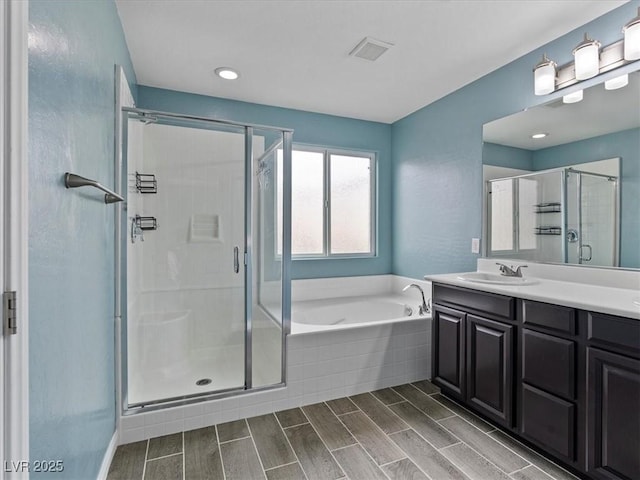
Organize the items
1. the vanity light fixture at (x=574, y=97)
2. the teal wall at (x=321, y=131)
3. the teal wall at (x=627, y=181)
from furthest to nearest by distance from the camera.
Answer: the teal wall at (x=321, y=131) → the vanity light fixture at (x=574, y=97) → the teal wall at (x=627, y=181)

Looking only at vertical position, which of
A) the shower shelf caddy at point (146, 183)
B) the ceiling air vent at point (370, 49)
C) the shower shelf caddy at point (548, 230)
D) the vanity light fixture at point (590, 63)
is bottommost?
the shower shelf caddy at point (548, 230)

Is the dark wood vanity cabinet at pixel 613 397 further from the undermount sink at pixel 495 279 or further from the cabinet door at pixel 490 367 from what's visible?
the undermount sink at pixel 495 279

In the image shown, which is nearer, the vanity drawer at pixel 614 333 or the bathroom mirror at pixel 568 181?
the vanity drawer at pixel 614 333

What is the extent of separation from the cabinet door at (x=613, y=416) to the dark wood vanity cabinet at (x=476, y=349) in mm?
410

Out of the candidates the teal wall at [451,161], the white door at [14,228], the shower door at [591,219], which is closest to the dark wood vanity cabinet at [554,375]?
the shower door at [591,219]

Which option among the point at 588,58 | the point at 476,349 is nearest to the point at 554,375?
the point at 476,349

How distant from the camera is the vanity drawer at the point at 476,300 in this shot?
1.93 meters

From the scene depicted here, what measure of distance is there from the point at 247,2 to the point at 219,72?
0.91 metres

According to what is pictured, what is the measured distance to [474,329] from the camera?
7.05 feet

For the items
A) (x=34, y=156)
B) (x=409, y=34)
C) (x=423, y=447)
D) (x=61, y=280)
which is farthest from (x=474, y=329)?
(x=34, y=156)

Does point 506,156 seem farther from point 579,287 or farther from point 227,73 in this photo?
point 227,73

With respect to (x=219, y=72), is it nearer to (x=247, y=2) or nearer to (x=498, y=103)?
(x=247, y=2)

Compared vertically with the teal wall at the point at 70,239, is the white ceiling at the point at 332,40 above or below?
above

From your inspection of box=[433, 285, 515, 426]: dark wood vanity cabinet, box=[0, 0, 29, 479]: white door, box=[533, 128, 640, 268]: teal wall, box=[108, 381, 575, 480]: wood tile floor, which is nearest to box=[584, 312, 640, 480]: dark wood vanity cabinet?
box=[108, 381, 575, 480]: wood tile floor
